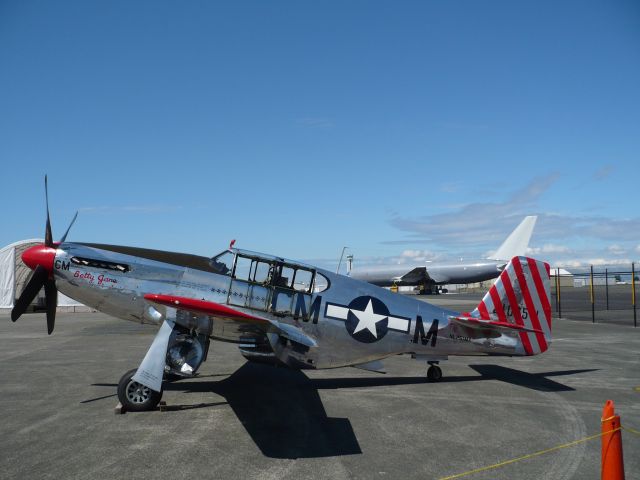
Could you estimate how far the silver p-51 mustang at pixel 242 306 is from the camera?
814 centimetres

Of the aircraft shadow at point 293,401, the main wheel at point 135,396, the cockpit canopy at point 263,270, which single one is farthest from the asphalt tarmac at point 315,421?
the cockpit canopy at point 263,270

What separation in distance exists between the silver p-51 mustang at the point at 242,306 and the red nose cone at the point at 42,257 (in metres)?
0.02

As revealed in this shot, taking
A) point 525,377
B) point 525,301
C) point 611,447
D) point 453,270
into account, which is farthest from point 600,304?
point 611,447

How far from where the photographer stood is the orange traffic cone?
4055 millimetres

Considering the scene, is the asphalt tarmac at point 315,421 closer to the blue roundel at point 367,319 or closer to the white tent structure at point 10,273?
the blue roundel at point 367,319

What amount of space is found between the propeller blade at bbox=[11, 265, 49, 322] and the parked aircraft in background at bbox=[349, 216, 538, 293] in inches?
2093

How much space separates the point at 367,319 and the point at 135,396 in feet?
15.2

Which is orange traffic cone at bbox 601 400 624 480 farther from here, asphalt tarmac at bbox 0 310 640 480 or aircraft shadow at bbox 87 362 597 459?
aircraft shadow at bbox 87 362 597 459

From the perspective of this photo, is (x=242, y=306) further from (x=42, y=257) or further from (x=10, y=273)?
(x=10, y=273)

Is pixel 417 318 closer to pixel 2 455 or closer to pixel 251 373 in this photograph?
pixel 251 373

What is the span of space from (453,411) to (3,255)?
41.7 m

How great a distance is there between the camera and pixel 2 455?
226 inches

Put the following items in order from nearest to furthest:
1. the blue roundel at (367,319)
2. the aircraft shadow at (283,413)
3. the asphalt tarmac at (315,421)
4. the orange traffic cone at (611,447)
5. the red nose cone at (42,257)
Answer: the orange traffic cone at (611,447) < the asphalt tarmac at (315,421) < the aircraft shadow at (283,413) < the red nose cone at (42,257) < the blue roundel at (367,319)

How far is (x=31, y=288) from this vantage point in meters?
8.84
